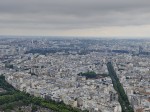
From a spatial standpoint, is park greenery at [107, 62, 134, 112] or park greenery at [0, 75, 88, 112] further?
park greenery at [107, 62, 134, 112]

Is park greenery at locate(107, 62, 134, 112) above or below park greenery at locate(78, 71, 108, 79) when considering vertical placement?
above

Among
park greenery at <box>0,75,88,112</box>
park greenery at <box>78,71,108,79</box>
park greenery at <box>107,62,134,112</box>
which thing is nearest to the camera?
park greenery at <box>0,75,88,112</box>

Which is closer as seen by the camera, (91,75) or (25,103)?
(25,103)

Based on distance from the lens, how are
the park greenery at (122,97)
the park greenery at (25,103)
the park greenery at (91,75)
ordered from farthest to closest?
1. the park greenery at (91,75)
2. the park greenery at (122,97)
3. the park greenery at (25,103)

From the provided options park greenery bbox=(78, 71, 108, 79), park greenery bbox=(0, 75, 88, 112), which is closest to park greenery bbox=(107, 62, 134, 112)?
park greenery bbox=(78, 71, 108, 79)

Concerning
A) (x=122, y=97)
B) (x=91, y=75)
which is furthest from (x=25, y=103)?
(x=91, y=75)

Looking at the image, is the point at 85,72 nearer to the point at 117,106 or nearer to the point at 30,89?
the point at 30,89

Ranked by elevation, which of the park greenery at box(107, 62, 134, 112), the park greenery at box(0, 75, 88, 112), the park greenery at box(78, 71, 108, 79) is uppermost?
the park greenery at box(0, 75, 88, 112)

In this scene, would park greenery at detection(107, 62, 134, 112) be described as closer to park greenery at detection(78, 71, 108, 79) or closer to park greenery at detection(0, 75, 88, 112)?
park greenery at detection(78, 71, 108, 79)

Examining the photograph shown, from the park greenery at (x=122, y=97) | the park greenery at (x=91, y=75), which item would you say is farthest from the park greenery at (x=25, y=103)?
the park greenery at (x=91, y=75)

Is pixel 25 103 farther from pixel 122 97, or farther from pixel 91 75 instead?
pixel 91 75

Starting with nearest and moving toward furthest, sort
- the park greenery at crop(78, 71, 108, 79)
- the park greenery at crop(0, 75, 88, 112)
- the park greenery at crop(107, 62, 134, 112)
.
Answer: the park greenery at crop(0, 75, 88, 112)
the park greenery at crop(107, 62, 134, 112)
the park greenery at crop(78, 71, 108, 79)

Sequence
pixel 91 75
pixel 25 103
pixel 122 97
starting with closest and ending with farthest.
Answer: pixel 25 103, pixel 122 97, pixel 91 75

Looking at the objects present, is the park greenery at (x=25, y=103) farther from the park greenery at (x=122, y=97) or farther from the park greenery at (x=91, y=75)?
the park greenery at (x=91, y=75)
